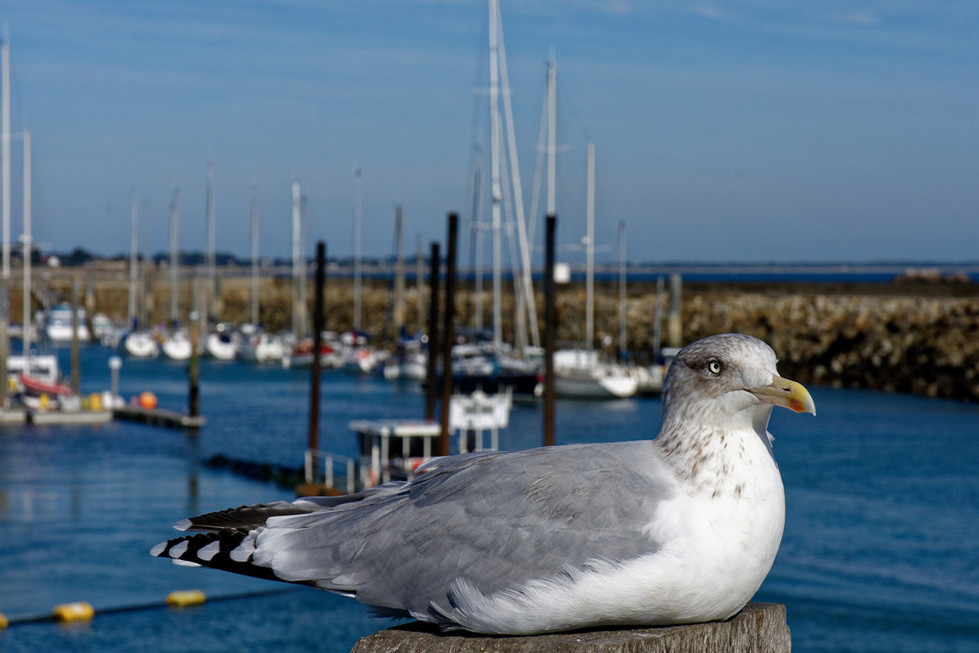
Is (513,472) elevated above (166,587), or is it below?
above

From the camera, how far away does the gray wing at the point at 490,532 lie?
2.53 m

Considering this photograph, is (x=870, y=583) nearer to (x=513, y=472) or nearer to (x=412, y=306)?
(x=513, y=472)

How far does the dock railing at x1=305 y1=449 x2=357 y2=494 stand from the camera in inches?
947

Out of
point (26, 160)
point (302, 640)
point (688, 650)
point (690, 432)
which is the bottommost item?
point (302, 640)

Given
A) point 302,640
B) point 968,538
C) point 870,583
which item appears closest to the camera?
point 302,640

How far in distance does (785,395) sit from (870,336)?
5468 centimetres

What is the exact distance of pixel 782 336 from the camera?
57469mm

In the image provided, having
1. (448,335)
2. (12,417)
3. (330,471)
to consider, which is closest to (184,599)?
(330,471)

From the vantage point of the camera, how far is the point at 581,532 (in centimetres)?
255

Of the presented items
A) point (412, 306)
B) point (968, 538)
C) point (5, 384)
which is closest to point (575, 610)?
point (968, 538)

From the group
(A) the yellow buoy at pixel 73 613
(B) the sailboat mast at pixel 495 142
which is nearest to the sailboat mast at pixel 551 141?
(B) the sailboat mast at pixel 495 142

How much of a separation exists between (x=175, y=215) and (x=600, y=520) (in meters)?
82.2

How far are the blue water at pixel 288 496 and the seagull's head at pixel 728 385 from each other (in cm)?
1354

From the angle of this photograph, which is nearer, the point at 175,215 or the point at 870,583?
the point at 870,583
